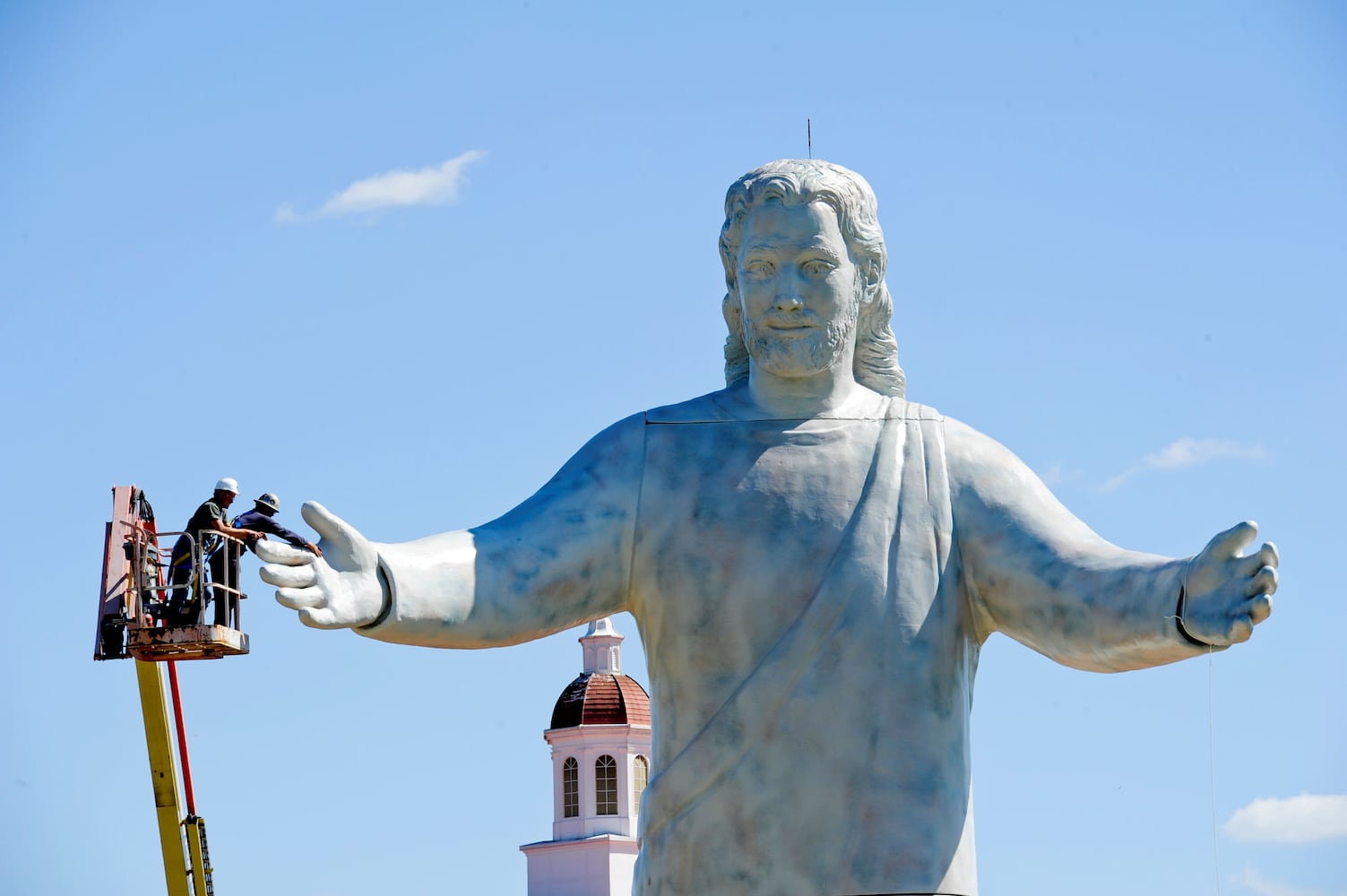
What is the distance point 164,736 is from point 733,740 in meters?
20.0

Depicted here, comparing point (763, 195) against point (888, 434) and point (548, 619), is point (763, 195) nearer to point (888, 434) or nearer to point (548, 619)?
point (888, 434)

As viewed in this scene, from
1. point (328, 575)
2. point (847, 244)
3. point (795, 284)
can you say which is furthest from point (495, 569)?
point (847, 244)

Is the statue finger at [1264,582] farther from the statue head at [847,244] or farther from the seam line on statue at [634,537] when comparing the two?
the seam line on statue at [634,537]

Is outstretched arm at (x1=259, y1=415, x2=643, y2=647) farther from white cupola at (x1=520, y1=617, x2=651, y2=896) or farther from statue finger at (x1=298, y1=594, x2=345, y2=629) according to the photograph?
white cupola at (x1=520, y1=617, x2=651, y2=896)

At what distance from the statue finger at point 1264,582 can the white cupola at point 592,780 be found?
8238 cm

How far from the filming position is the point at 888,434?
10.0 metres

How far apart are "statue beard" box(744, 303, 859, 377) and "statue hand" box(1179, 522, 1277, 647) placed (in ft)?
5.83

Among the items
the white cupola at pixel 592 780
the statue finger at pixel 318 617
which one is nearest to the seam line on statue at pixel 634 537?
the statue finger at pixel 318 617

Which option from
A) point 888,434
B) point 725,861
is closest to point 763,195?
point 888,434

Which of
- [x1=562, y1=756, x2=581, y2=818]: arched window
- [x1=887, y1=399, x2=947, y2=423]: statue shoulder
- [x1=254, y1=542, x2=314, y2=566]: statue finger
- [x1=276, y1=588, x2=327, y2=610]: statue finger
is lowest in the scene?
[x1=276, y1=588, x2=327, y2=610]: statue finger

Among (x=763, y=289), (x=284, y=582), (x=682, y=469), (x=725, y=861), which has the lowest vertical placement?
(x=725, y=861)

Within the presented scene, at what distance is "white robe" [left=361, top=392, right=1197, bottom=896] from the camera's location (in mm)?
9367

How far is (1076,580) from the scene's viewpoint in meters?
9.54

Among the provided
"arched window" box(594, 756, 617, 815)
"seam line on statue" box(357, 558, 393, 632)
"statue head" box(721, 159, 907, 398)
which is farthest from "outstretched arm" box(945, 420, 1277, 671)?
"arched window" box(594, 756, 617, 815)
